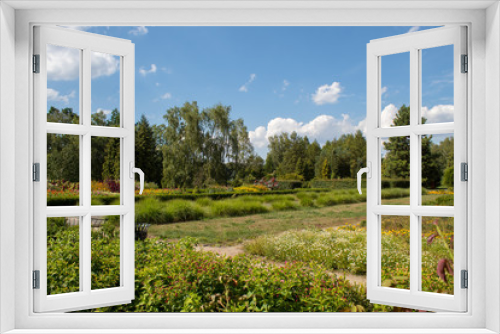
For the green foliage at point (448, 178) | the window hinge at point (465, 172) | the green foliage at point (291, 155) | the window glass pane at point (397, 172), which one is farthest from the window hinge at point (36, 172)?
the green foliage at point (291, 155)

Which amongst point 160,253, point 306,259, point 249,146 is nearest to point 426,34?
point 160,253

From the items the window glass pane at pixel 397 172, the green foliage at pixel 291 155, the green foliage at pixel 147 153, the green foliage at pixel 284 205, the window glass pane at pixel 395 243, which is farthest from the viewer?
the green foliage at pixel 284 205

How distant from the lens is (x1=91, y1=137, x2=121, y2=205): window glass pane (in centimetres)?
250

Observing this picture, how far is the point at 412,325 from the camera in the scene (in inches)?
58.9

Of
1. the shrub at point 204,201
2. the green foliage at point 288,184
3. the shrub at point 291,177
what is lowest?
the shrub at point 204,201

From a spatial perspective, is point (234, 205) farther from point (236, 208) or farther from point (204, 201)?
point (204, 201)

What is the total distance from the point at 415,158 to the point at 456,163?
0.18 meters

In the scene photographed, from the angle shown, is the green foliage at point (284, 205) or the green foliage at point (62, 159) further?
the green foliage at point (284, 205)

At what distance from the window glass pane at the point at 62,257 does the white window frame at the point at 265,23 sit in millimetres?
734

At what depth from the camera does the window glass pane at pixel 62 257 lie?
2408mm

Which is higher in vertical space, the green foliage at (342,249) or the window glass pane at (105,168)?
the window glass pane at (105,168)

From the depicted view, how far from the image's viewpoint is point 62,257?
2602 millimetres

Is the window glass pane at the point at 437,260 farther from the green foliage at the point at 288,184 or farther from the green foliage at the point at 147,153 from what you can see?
the green foliage at the point at 147,153

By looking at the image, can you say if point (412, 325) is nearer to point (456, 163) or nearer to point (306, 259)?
point (456, 163)
